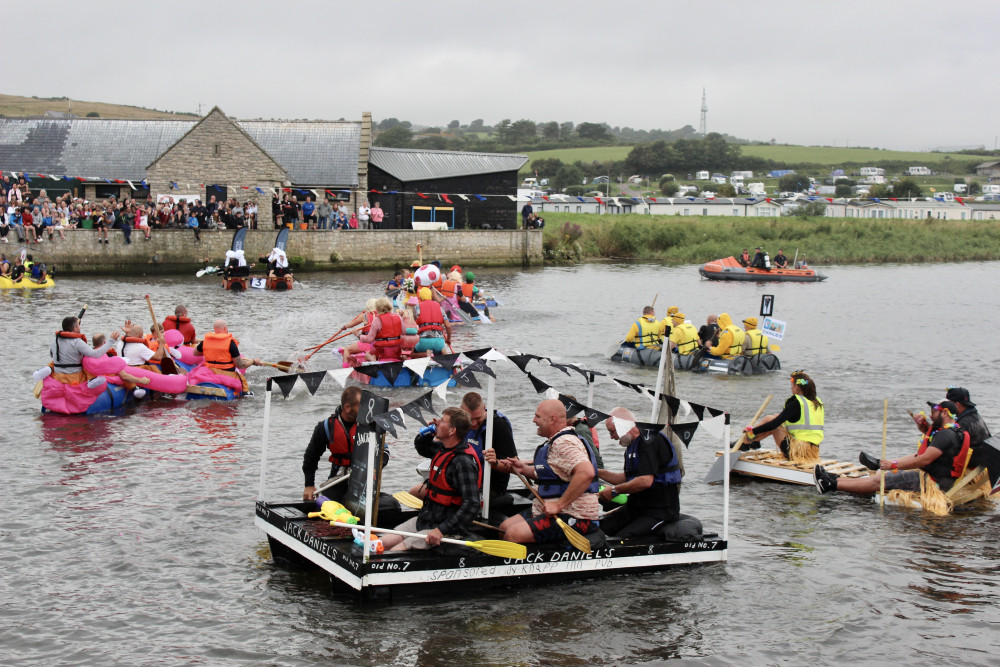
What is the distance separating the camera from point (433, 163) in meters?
52.7

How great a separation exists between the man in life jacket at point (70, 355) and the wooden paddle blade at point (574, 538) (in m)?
9.34

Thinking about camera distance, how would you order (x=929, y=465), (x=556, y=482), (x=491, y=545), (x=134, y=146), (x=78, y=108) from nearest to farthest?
1. (x=491, y=545)
2. (x=556, y=482)
3. (x=929, y=465)
4. (x=134, y=146)
5. (x=78, y=108)

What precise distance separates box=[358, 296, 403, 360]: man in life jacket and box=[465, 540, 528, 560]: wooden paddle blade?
9857 mm

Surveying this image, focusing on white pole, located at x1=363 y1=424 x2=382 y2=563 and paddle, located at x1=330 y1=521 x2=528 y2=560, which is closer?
white pole, located at x1=363 y1=424 x2=382 y2=563

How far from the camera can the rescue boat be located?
44938 mm

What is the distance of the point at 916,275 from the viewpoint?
170 feet

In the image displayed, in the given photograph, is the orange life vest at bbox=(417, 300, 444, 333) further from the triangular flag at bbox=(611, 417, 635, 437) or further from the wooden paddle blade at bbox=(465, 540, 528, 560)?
the wooden paddle blade at bbox=(465, 540, 528, 560)

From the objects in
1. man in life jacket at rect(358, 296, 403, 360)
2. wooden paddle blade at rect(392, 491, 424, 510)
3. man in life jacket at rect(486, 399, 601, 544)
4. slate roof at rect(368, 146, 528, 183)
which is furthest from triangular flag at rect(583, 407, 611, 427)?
slate roof at rect(368, 146, 528, 183)

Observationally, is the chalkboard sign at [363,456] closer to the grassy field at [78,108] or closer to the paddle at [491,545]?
the paddle at [491,545]

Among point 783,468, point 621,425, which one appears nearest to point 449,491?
point 621,425

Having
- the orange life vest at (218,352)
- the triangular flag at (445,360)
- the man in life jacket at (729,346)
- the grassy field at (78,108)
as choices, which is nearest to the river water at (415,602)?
the orange life vest at (218,352)

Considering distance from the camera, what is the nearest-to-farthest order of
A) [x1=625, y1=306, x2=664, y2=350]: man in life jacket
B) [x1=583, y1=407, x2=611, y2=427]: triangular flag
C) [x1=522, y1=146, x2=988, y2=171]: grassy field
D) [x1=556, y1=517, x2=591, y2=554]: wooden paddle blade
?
[x1=556, y1=517, x2=591, y2=554]: wooden paddle blade
[x1=583, y1=407, x2=611, y2=427]: triangular flag
[x1=625, y1=306, x2=664, y2=350]: man in life jacket
[x1=522, y1=146, x2=988, y2=171]: grassy field

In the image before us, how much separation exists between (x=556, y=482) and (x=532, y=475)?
21.0 inches

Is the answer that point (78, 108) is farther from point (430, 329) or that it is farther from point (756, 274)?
point (430, 329)
